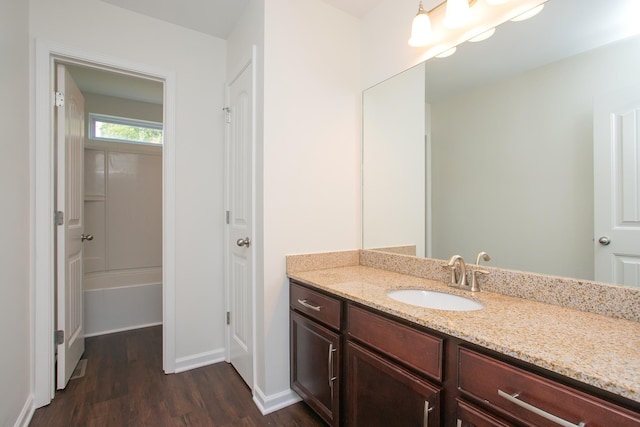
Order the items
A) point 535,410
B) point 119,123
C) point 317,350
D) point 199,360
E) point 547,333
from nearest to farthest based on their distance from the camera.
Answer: point 535,410
point 547,333
point 317,350
point 199,360
point 119,123

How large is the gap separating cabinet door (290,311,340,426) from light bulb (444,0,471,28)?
1.58 m

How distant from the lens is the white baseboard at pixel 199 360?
216cm

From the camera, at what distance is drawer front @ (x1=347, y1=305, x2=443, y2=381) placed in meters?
0.96

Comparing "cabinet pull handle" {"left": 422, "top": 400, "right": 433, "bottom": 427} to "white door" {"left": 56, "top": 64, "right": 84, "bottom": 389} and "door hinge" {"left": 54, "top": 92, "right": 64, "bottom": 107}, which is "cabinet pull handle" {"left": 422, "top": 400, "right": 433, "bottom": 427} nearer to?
"white door" {"left": 56, "top": 64, "right": 84, "bottom": 389}

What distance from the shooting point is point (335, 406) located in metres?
1.38

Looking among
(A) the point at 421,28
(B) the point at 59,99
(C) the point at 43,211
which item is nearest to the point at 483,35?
(A) the point at 421,28

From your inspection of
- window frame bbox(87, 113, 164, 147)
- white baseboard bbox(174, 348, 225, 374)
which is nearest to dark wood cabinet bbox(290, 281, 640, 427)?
white baseboard bbox(174, 348, 225, 374)

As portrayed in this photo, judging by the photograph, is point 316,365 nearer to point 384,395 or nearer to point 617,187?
point 384,395

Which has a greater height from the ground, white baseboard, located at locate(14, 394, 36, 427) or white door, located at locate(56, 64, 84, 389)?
white door, located at locate(56, 64, 84, 389)

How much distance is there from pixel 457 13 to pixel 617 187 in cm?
100

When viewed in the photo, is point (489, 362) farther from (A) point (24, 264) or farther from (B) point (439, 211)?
(A) point (24, 264)

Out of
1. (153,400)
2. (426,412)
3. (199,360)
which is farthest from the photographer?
(199,360)

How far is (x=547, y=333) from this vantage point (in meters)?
0.84

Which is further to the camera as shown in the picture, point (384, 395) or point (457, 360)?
point (384, 395)
